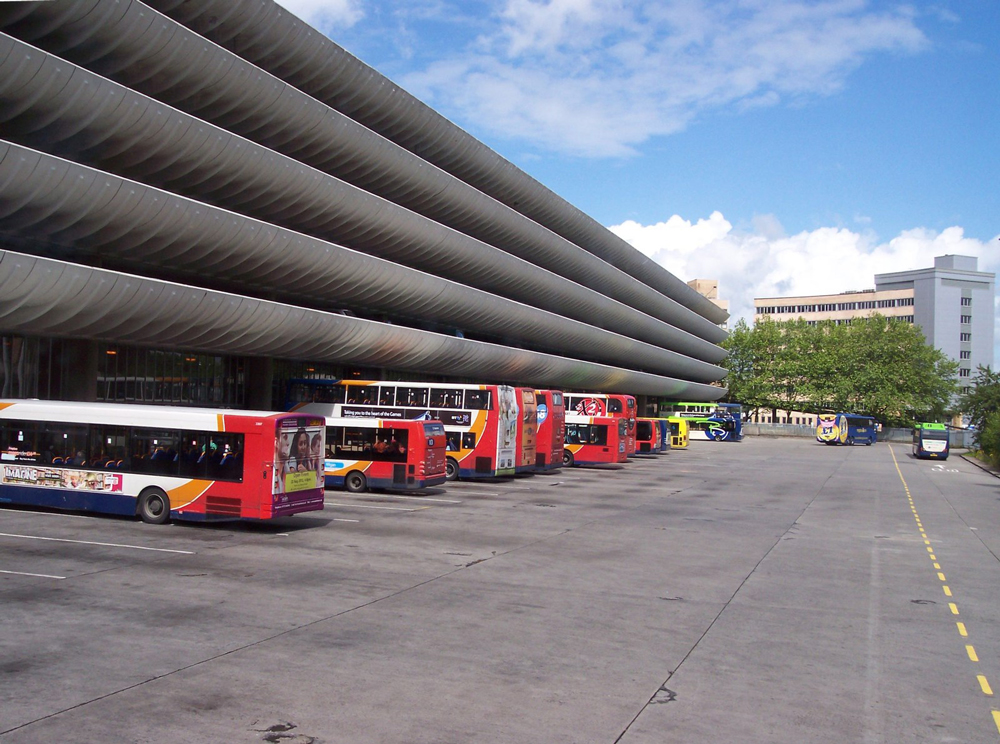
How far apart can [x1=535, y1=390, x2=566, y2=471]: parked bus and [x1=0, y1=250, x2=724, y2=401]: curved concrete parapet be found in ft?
36.5

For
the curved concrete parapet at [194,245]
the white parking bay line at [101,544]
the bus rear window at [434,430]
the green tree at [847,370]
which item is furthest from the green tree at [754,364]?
the white parking bay line at [101,544]

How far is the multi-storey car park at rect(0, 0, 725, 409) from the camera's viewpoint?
97.6ft

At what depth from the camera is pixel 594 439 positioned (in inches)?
1925

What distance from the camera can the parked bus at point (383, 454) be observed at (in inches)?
1205

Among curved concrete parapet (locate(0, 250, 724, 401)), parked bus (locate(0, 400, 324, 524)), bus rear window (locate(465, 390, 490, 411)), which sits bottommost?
parked bus (locate(0, 400, 324, 524))

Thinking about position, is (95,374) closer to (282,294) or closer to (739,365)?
(282,294)

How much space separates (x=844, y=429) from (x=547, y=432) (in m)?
67.9

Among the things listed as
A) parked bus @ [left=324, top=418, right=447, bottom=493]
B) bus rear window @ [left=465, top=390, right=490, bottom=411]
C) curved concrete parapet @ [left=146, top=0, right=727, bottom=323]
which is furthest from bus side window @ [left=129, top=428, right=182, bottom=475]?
curved concrete parapet @ [left=146, top=0, right=727, bottom=323]

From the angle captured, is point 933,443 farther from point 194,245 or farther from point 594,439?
point 194,245

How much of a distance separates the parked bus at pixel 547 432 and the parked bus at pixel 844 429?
6644 cm

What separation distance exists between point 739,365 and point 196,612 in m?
135

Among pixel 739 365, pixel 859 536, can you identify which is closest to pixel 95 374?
pixel 859 536

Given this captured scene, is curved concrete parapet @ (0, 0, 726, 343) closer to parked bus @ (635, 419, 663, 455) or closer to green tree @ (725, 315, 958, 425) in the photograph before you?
parked bus @ (635, 419, 663, 455)

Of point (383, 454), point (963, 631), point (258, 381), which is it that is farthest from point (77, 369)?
point (963, 631)
